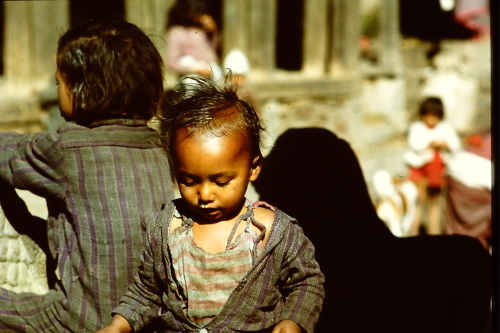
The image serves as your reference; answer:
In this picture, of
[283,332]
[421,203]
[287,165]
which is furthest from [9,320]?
[421,203]

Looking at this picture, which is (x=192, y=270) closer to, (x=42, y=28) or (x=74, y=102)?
(x=74, y=102)

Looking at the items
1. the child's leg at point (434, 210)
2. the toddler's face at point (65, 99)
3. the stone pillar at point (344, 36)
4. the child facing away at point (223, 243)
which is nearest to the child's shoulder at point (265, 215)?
the child facing away at point (223, 243)

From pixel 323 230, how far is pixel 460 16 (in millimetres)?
6078

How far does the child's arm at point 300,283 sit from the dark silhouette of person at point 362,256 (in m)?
0.39

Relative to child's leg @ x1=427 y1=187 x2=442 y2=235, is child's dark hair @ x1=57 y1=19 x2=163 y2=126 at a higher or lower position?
higher

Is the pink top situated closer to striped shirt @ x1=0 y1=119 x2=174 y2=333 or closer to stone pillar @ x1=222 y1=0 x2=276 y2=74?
stone pillar @ x1=222 y1=0 x2=276 y2=74

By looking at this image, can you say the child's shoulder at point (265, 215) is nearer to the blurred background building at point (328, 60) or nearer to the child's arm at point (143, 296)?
the child's arm at point (143, 296)

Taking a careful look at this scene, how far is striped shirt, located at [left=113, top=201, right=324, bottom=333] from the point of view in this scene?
77.8 inches

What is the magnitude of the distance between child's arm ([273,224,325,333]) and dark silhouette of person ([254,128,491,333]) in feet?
1.28

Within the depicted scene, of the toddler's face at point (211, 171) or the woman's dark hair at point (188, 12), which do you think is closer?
the toddler's face at point (211, 171)

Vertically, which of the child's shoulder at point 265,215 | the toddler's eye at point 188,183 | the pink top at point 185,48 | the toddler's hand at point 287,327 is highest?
the pink top at point 185,48

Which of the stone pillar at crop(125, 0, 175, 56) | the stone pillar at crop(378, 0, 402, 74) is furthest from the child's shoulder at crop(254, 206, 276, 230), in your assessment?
the stone pillar at crop(378, 0, 402, 74)

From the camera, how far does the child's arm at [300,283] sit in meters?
1.99

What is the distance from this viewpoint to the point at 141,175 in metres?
2.37
